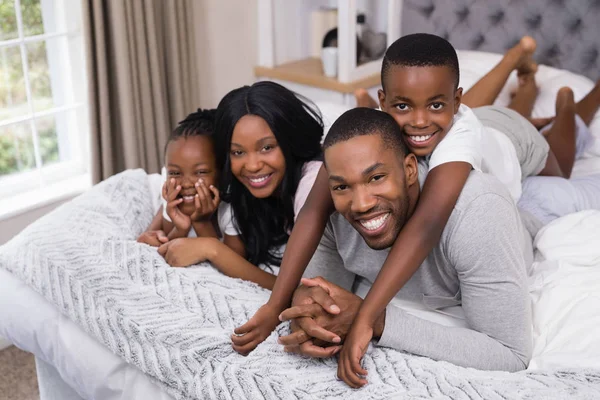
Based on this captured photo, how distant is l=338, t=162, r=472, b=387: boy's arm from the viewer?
1.34m

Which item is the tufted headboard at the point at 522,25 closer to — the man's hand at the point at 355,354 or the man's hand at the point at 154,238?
the man's hand at the point at 154,238

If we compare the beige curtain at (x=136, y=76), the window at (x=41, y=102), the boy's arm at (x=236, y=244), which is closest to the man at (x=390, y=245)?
the boy's arm at (x=236, y=244)

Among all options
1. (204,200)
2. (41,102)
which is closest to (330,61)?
(41,102)

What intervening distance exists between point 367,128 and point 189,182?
73cm

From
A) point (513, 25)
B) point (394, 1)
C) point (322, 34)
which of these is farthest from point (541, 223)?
point (322, 34)

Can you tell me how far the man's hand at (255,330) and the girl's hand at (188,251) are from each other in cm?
34

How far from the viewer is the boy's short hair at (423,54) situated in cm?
157

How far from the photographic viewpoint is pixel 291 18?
3.69 metres

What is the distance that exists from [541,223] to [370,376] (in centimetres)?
90

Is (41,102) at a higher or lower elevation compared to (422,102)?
lower

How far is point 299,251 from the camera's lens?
62.1 inches

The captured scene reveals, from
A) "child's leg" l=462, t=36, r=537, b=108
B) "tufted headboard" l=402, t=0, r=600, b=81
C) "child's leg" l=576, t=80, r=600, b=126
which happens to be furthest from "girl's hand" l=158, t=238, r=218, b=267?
"tufted headboard" l=402, t=0, r=600, b=81

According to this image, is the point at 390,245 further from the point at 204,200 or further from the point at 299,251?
the point at 204,200

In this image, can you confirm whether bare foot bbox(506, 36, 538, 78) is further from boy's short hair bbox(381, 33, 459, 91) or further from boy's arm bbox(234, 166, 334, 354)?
boy's arm bbox(234, 166, 334, 354)
